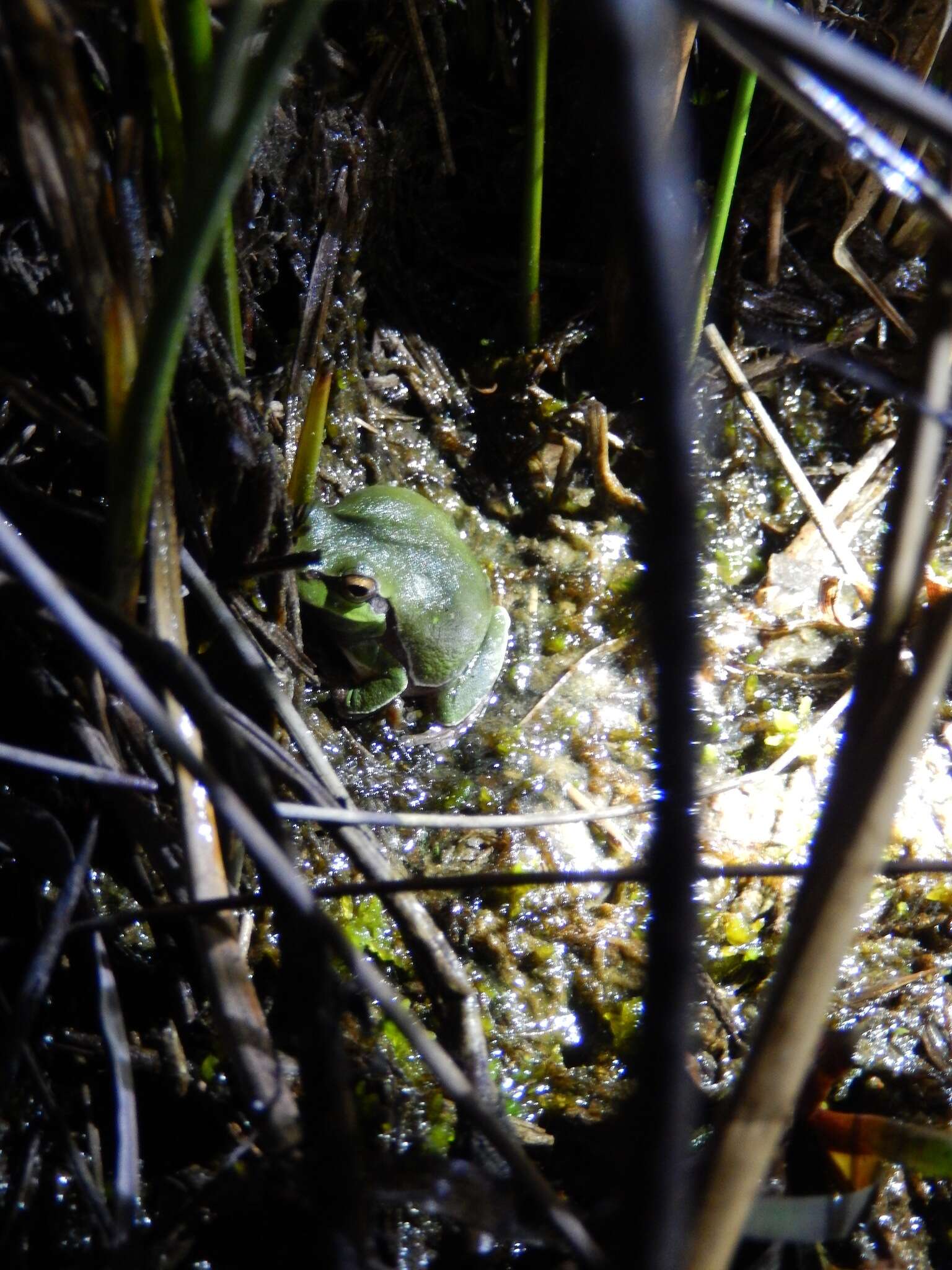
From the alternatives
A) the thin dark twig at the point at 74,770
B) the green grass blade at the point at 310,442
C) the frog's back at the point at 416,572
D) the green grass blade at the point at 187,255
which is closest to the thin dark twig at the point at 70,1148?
the thin dark twig at the point at 74,770

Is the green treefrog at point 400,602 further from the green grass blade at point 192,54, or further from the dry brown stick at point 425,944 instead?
the green grass blade at point 192,54

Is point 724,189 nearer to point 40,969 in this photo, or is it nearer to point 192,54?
point 192,54

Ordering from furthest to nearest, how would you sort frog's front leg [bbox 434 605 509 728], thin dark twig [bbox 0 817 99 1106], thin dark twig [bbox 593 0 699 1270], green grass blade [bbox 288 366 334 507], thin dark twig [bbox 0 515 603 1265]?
frog's front leg [bbox 434 605 509 728] < green grass blade [bbox 288 366 334 507] < thin dark twig [bbox 0 817 99 1106] < thin dark twig [bbox 0 515 603 1265] < thin dark twig [bbox 593 0 699 1270]

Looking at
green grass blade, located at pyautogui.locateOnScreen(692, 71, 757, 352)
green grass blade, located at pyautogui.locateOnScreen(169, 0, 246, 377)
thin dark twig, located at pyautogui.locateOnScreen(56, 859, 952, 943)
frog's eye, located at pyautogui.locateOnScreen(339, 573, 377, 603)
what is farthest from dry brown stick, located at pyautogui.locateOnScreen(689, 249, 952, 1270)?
green grass blade, located at pyautogui.locateOnScreen(692, 71, 757, 352)

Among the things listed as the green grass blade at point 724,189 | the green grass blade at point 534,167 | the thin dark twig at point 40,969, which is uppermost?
the green grass blade at point 534,167

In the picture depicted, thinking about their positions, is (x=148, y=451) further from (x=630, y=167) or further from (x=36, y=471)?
(x=630, y=167)

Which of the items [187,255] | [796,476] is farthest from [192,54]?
[796,476]

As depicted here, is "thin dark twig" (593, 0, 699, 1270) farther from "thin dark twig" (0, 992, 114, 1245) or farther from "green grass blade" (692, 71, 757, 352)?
"green grass blade" (692, 71, 757, 352)
